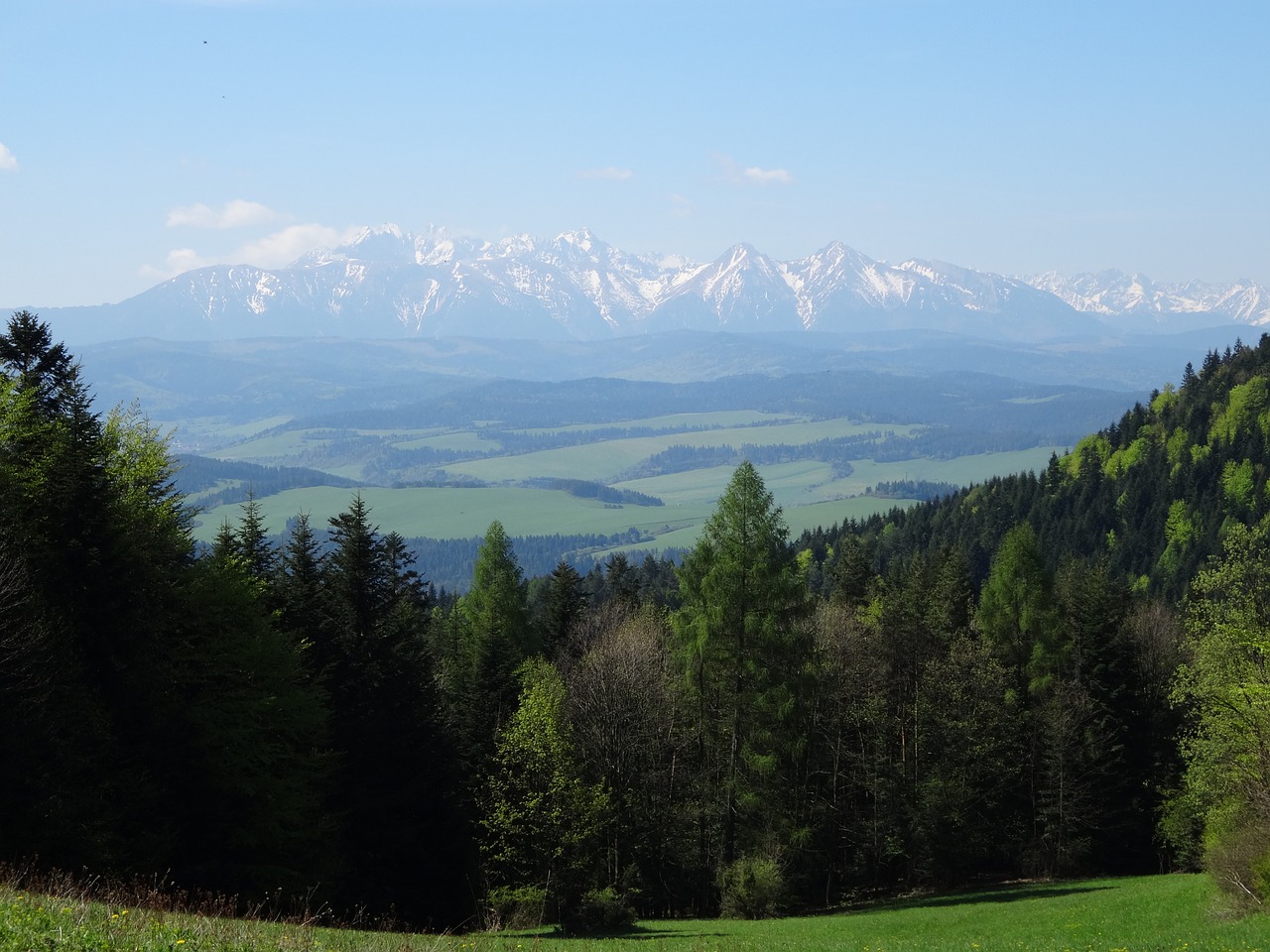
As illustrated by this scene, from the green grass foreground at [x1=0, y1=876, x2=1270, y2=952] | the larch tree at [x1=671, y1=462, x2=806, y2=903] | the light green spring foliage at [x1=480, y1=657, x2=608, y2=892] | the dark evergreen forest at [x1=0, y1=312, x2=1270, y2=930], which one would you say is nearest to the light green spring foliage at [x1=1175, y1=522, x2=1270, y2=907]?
the dark evergreen forest at [x1=0, y1=312, x2=1270, y2=930]

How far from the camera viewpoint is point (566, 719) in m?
39.0

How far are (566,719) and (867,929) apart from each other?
11597 mm

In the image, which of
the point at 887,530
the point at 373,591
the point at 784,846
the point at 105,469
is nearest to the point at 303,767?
the point at 373,591

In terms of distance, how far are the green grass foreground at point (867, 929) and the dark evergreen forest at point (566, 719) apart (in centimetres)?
246

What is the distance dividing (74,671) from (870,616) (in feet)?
134

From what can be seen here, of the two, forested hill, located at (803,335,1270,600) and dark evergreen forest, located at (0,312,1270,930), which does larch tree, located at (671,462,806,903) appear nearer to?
dark evergreen forest, located at (0,312,1270,930)

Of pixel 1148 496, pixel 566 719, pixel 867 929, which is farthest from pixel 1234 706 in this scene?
pixel 1148 496

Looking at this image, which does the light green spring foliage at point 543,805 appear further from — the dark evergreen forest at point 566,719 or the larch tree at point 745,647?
the larch tree at point 745,647

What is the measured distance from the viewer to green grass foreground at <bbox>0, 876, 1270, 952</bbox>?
1438 centimetres

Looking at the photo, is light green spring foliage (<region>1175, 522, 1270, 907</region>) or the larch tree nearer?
light green spring foliage (<region>1175, 522, 1270, 907</region>)

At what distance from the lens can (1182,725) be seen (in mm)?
47969

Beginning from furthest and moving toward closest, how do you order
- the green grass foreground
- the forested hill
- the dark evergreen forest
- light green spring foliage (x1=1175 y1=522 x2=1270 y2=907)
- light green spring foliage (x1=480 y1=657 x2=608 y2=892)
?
the forested hill → light green spring foliage (x1=480 y1=657 x2=608 y2=892) → light green spring foliage (x1=1175 y1=522 x2=1270 y2=907) → the dark evergreen forest → the green grass foreground

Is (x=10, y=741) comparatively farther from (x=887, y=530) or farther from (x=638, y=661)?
(x=887, y=530)

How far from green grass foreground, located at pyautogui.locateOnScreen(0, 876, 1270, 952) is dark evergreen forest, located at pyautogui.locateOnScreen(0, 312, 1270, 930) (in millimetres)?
2458
